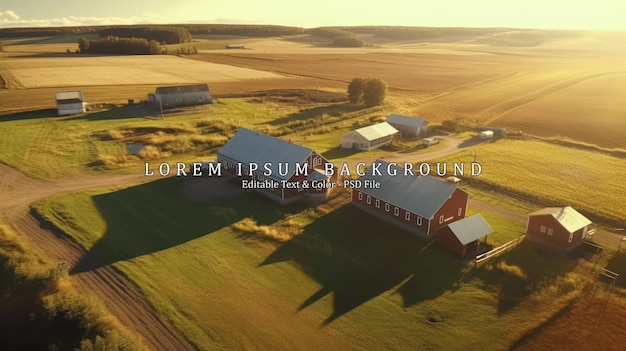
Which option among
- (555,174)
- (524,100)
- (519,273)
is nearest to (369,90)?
(524,100)

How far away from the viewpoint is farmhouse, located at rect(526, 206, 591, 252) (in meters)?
36.6

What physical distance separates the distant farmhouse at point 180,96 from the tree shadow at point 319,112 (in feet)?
66.8

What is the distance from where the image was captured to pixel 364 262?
3428cm

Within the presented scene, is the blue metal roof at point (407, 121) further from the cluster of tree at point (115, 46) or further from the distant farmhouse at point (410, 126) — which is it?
the cluster of tree at point (115, 46)

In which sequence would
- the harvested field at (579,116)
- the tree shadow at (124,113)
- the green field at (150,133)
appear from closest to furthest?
the green field at (150,133)
the harvested field at (579,116)
the tree shadow at (124,113)

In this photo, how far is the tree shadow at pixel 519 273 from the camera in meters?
30.8

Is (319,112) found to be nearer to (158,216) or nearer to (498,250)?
(158,216)

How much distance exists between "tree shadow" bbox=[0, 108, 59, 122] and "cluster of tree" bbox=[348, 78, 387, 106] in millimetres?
59628

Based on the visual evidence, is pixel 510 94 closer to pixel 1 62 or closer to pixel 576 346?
pixel 576 346

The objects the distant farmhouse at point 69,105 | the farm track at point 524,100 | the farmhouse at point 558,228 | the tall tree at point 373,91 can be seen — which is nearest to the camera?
the farmhouse at point 558,228

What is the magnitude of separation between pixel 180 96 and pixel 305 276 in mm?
67263

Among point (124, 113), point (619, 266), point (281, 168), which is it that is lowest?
point (619, 266)

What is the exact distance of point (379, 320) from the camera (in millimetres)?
27750

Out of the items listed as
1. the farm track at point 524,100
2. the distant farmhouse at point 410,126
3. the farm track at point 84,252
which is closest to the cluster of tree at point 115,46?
the farm track at point 84,252
